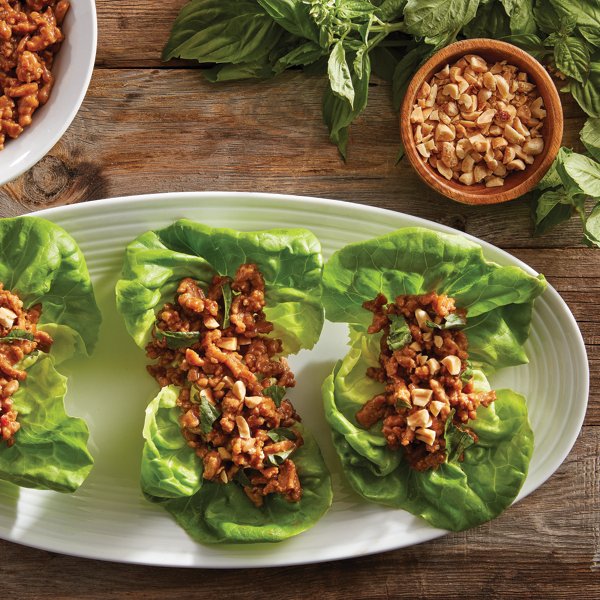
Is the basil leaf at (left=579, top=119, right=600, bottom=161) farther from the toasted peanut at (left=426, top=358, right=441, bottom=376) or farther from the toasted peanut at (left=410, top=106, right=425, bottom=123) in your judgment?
the toasted peanut at (left=426, top=358, right=441, bottom=376)

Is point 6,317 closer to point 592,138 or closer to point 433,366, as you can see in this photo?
point 433,366

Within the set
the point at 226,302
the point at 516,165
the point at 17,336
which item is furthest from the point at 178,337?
the point at 516,165

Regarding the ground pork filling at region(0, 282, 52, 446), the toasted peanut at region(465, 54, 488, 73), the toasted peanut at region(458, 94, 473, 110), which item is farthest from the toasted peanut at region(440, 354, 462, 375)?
the ground pork filling at region(0, 282, 52, 446)

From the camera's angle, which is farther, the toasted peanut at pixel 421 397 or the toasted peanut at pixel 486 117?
the toasted peanut at pixel 486 117

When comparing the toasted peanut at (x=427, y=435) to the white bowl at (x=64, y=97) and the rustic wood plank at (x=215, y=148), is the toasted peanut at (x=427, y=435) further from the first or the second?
the white bowl at (x=64, y=97)

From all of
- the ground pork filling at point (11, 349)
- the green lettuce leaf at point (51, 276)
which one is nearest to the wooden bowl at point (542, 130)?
the green lettuce leaf at point (51, 276)

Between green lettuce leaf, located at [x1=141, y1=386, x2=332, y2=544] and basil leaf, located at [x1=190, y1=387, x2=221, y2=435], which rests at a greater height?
basil leaf, located at [x1=190, y1=387, x2=221, y2=435]

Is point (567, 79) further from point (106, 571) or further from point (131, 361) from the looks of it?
point (106, 571)
